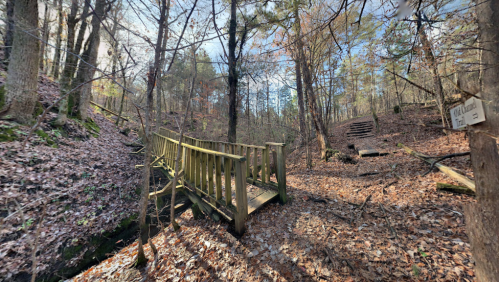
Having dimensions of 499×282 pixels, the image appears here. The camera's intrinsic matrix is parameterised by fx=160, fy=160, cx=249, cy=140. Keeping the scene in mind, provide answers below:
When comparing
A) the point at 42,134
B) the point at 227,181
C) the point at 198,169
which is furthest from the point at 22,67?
the point at 227,181

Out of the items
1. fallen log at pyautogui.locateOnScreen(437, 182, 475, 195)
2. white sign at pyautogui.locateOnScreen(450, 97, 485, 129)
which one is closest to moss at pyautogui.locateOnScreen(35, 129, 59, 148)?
white sign at pyautogui.locateOnScreen(450, 97, 485, 129)

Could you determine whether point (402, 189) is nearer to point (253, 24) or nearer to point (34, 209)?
point (253, 24)

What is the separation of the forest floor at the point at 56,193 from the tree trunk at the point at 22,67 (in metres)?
0.58

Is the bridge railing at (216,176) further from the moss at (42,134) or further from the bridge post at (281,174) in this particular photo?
the moss at (42,134)

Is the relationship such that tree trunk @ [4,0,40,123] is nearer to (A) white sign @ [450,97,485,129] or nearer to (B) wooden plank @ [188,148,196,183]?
(B) wooden plank @ [188,148,196,183]

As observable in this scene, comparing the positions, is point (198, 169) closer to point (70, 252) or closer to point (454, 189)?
point (70, 252)

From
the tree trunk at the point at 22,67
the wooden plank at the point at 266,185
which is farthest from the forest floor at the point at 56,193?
the wooden plank at the point at 266,185

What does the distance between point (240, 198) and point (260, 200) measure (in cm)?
91

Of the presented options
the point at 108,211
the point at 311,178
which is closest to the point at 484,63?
the point at 311,178

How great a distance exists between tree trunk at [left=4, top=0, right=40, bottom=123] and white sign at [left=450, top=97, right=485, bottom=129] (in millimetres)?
10141

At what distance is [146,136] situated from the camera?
2.44 m

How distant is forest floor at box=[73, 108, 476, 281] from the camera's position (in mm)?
2047

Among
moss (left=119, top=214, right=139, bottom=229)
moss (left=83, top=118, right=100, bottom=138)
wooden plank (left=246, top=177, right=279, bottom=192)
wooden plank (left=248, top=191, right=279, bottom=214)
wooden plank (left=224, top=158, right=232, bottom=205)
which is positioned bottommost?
moss (left=119, top=214, right=139, bottom=229)

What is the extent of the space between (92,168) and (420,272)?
8466 millimetres
